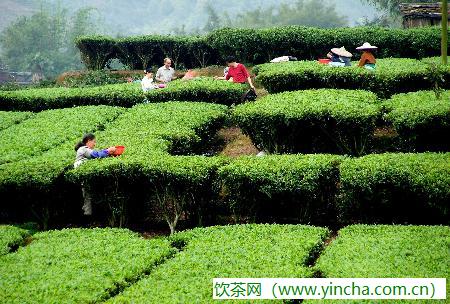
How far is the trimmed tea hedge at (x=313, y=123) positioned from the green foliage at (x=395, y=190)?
2708 millimetres

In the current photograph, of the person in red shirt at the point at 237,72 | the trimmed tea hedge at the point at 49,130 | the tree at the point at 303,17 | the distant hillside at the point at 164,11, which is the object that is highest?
the person in red shirt at the point at 237,72

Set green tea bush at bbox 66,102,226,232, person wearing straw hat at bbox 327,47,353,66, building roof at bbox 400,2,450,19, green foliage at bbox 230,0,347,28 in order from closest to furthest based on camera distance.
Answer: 1. green tea bush at bbox 66,102,226,232
2. person wearing straw hat at bbox 327,47,353,66
3. building roof at bbox 400,2,450,19
4. green foliage at bbox 230,0,347,28

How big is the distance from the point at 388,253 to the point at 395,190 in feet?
6.60

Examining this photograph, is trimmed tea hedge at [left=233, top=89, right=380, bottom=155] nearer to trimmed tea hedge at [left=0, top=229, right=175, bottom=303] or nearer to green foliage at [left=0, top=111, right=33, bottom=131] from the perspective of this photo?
trimmed tea hedge at [left=0, top=229, right=175, bottom=303]

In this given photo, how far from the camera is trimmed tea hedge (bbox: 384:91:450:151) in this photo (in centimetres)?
1162

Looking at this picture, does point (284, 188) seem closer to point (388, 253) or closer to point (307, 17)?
point (388, 253)

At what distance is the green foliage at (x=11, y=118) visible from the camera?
17.4m

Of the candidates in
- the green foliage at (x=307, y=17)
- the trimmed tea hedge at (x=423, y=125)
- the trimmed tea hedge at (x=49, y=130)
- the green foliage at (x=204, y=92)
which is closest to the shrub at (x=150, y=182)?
the trimmed tea hedge at (x=49, y=130)

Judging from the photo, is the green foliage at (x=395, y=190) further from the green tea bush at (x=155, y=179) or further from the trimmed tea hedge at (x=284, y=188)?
the green tea bush at (x=155, y=179)

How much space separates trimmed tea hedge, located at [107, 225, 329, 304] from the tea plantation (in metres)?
0.03

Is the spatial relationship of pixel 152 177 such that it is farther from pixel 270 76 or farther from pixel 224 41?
pixel 224 41

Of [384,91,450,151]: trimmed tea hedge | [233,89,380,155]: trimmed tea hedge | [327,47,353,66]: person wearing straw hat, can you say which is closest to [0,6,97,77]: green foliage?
[327,47,353,66]: person wearing straw hat

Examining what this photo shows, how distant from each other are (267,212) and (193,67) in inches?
732

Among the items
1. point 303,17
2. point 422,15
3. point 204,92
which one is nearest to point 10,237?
point 204,92
